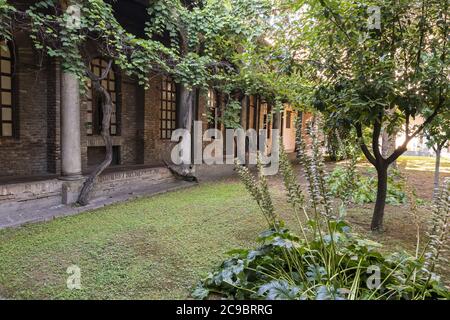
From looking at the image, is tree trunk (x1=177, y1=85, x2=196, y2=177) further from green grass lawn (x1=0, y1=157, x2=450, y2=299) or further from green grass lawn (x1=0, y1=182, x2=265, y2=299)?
green grass lawn (x1=0, y1=182, x2=265, y2=299)

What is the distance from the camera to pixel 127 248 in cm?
449

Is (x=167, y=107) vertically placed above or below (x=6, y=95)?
above

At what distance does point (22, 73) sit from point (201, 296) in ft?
25.6

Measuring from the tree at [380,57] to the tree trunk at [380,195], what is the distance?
35.0 inches

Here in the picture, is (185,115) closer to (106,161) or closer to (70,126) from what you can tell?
(106,161)

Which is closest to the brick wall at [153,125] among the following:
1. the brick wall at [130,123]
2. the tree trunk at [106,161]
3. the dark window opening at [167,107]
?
the brick wall at [130,123]

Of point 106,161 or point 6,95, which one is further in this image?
point 6,95

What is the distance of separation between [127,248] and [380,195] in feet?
13.3

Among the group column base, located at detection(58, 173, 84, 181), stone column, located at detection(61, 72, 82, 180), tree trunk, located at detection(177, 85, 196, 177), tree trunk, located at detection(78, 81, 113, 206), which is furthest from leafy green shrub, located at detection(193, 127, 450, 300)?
tree trunk, located at detection(177, 85, 196, 177)

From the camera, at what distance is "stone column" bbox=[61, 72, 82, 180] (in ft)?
21.9

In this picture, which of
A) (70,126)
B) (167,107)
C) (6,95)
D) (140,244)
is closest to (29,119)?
(6,95)
